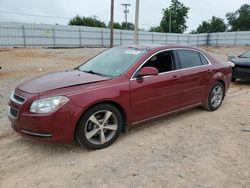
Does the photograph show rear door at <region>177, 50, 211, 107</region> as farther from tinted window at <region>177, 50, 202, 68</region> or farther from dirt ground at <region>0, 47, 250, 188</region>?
dirt ground at <region>0, 47, 250, 188</region>

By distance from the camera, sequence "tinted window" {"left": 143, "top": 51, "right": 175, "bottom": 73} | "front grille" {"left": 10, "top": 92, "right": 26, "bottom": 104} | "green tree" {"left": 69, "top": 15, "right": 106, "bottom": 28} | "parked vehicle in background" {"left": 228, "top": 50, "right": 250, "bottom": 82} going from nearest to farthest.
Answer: "front grille" {"left": 10, "top": 92, "right": 26, "bottom": 104}, "tinted window" {"left": 143, "top": 51, "right": 175, "bottom": 73}, "parked vehicle in background" {"left": 228, "top": 50, "right": 250, "bottom": 82}, "green tree" {"left": 69, "top": 15, "right": 106, "bottom": 28}

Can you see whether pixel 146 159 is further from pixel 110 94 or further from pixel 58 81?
pixel 58 81

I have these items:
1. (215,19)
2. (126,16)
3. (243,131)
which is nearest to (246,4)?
(215,19)

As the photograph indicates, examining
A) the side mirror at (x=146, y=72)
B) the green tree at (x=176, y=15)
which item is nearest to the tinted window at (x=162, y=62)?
the side mirror at (x=146, y=72)

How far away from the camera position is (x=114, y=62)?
466 cm

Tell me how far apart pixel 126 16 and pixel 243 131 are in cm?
6243

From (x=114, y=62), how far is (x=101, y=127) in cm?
127

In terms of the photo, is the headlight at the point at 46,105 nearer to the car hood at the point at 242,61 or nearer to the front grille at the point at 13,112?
the front grille at the point at 13,112

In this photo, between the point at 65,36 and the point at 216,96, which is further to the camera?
the point at 65,36

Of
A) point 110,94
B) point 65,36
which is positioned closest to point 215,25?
point 65,36

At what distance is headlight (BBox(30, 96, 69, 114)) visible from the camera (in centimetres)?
354

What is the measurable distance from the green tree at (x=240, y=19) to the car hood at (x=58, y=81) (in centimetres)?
7399

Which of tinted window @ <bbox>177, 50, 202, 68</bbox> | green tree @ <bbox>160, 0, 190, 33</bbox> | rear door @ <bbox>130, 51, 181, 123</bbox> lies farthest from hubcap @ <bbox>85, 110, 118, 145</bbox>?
green tree @ <bbox>160, 0, 190, 33</bbox>

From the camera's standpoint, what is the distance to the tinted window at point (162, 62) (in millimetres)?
→ 4615
